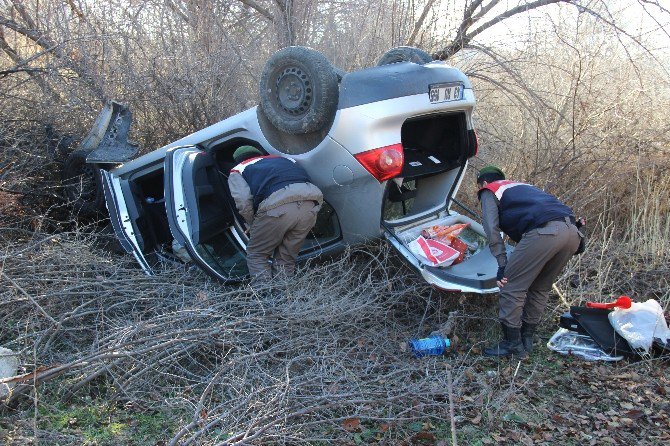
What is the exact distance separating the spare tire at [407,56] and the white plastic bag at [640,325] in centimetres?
263

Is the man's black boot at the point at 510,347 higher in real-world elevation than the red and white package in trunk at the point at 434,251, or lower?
lower

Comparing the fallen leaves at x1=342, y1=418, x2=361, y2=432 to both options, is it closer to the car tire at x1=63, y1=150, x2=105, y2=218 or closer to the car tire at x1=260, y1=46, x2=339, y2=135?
the car tire at x1=260, y1=46, x2=339, y2=135

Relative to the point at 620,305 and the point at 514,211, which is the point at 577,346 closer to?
the point at 620,305

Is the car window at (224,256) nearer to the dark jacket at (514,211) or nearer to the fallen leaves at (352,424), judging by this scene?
the fallen leaves at (352,424)

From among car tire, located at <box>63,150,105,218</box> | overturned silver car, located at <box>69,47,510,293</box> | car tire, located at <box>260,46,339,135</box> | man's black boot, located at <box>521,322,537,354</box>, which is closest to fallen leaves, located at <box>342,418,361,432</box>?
overturned silver car, located at <box>69,47,510,293</box>

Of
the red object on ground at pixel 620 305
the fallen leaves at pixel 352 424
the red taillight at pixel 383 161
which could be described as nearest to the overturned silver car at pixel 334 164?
the red taillight at pixel 383 161

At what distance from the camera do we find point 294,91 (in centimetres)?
510

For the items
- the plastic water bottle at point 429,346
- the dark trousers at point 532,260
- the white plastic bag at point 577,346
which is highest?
the dark trousers at point 532,260

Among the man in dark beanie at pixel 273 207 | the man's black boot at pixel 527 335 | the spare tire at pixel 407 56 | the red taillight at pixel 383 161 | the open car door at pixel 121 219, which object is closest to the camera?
the red taillight at pixel 383 161

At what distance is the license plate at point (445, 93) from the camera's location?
491cm

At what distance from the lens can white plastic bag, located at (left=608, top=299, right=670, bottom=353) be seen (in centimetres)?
481

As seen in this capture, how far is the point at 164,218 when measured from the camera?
604 cm

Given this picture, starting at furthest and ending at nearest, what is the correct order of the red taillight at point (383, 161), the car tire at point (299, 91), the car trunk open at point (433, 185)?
the car trunk open at point (433, 185) → the car tire at point (299, 91) → the red taillight at point (383, 161)

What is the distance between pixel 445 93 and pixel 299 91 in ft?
3.63
